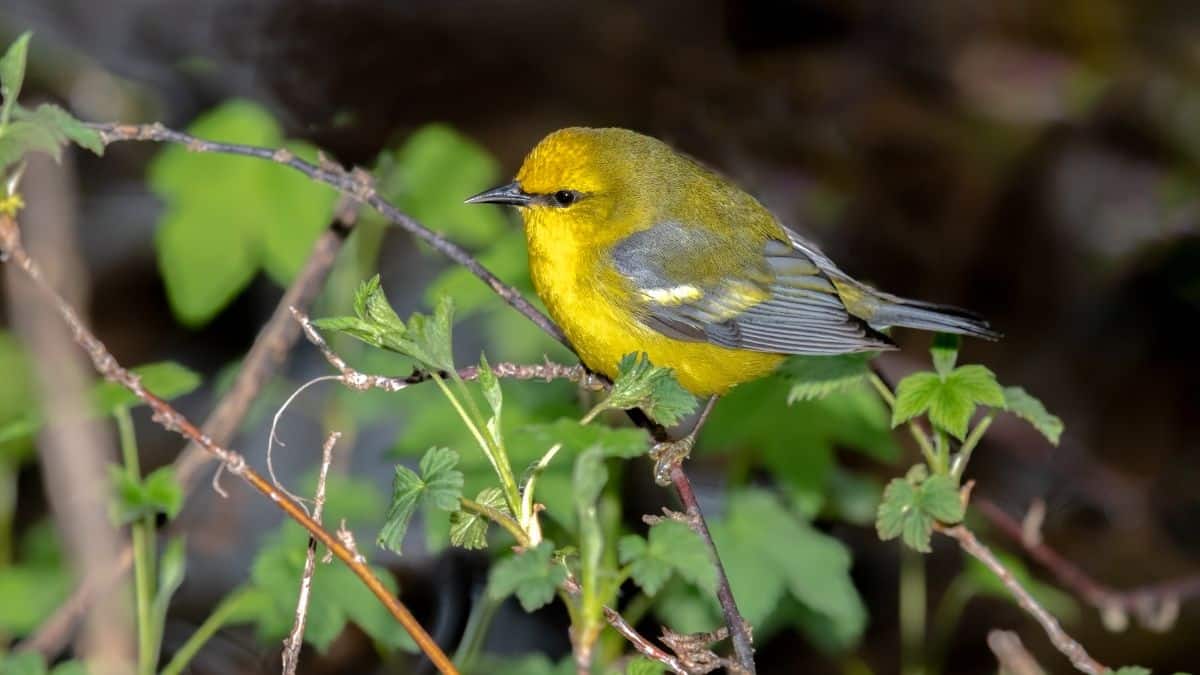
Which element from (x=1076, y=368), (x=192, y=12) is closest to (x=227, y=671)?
(x=192, y=12)

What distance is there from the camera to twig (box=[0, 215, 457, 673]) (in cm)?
196

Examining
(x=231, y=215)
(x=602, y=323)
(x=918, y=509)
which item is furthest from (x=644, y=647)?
(x=231, y=215)

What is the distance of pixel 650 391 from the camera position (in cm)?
204

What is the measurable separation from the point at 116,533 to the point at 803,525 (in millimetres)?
1980

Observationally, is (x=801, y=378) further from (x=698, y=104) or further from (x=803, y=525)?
(x=698, y=104)

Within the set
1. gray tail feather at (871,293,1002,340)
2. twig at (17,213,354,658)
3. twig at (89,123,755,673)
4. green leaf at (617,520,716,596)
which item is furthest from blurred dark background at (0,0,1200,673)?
green leaf at (617,520,716,596)

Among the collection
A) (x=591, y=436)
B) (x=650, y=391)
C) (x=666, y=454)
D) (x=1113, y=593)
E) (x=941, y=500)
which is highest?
(x=591, y=436)

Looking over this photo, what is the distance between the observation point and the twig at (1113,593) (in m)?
3.56

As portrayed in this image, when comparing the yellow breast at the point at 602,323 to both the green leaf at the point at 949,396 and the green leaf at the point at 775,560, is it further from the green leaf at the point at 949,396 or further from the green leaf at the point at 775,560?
the green leaf at the point at 949,396

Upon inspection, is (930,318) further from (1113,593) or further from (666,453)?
(1113,593)

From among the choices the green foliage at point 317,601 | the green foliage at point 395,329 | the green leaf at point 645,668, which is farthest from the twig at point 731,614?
the green foliage at point 317,601

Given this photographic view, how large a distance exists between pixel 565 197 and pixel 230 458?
1.53m

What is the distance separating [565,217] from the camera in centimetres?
341

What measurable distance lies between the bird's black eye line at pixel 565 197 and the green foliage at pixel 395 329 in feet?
4.42
